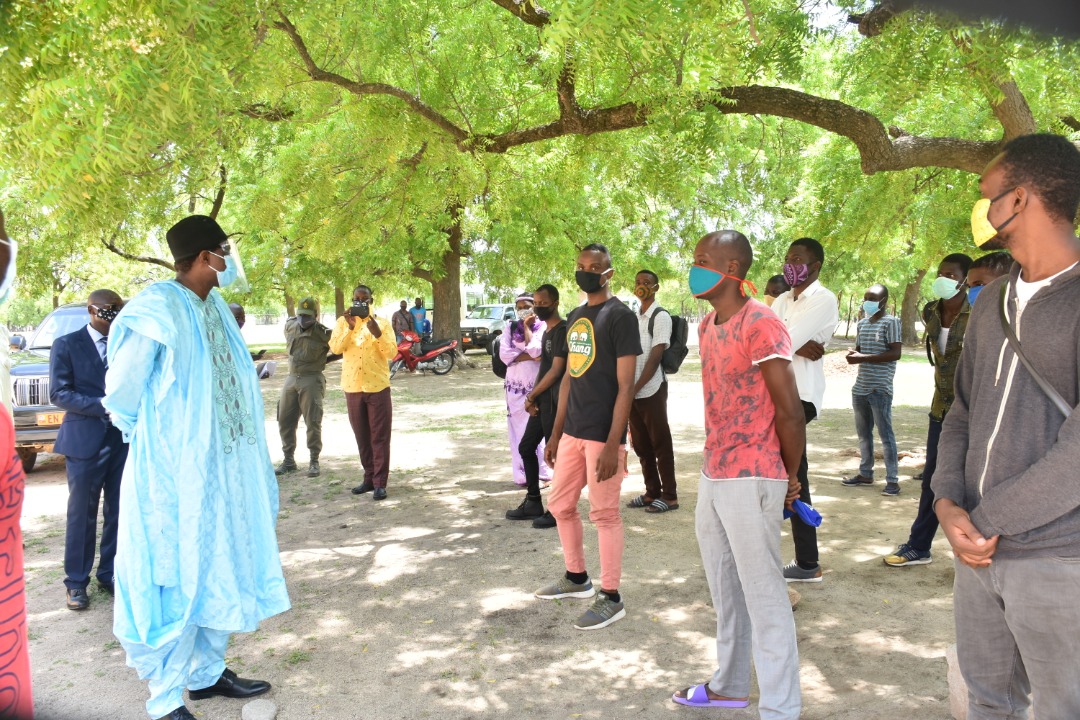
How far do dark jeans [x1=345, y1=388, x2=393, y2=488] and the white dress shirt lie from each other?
4.35 meters

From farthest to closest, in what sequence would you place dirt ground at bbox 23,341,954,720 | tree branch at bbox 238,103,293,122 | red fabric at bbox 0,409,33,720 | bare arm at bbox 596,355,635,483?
tree branch at bbox 238,103,293,122, bare arm at bbox 596,355,635,483, dirt ground at bbox 23,341,954,720, red fabric at bbox 0,409,33,720

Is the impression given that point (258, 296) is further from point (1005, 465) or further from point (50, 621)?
point (1005, 465)

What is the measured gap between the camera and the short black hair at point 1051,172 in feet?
6.84

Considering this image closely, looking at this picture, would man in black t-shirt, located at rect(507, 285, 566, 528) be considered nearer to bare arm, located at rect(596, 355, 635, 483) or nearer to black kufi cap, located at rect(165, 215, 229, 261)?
bare arm, located at rect(596, 355, 635, 483)

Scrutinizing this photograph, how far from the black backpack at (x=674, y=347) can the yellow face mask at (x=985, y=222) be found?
Result: 4.59 metres

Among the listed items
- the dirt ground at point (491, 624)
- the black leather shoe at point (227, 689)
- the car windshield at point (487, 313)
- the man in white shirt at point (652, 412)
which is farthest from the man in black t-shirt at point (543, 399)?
the car windshield at point (487, 313)

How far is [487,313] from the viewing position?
29.9 m

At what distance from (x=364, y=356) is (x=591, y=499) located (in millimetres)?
4062

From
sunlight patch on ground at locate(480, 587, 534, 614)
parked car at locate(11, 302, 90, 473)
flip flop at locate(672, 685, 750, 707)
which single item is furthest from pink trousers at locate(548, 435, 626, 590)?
parked car at locate(11, 302, 90, 473)

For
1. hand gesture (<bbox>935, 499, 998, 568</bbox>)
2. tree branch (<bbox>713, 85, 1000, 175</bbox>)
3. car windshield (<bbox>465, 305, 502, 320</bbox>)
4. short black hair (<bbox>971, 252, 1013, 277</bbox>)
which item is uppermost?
tree branch (<bbox>713, 85, 1000, 175</bbox>)

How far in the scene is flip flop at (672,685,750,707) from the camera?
346 centimetres

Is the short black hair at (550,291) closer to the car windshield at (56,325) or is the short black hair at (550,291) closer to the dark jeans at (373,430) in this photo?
the dark jeans at (373,430)

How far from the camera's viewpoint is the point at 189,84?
288 centimetres

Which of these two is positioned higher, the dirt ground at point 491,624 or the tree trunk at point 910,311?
the tree trunk at point 910,311
